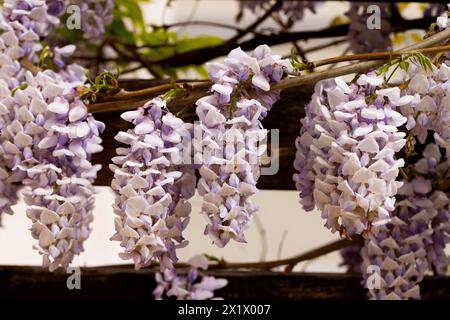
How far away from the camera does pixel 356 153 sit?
2.37 ft

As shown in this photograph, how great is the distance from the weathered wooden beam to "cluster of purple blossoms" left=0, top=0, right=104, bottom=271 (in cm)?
30

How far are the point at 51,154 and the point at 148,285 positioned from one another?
374 millimetres

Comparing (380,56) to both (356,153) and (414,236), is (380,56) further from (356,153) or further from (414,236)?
(414,236)

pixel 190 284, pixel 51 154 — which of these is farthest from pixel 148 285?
pixel 51 154

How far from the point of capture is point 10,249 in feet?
5.68

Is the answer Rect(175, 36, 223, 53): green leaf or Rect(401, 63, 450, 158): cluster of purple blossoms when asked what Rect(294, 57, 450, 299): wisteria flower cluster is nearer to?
Rect(401, 63, 450, 158): cluster of purple blossoms

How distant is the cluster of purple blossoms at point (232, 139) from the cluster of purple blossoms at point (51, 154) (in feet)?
0.40

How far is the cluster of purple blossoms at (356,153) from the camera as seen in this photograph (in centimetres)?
71

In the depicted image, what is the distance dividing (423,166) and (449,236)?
0.08m

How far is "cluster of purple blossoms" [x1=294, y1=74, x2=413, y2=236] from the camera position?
0.71 meters

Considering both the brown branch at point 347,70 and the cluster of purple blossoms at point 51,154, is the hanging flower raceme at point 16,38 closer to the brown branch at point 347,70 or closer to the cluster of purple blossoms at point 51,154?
the cluster of purple blossoms at point 51,154

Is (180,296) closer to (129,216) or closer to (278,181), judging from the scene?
(278,181)

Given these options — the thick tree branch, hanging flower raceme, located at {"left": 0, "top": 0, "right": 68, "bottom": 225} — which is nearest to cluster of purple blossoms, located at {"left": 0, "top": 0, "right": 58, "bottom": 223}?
hanging flower raceme, located at {"left": 0, "top": 0, "right": 68, "bottom": 225}

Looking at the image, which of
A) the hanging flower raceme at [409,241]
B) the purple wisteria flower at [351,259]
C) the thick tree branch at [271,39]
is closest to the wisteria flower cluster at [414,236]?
the hanging flower raceme at [409,241]
